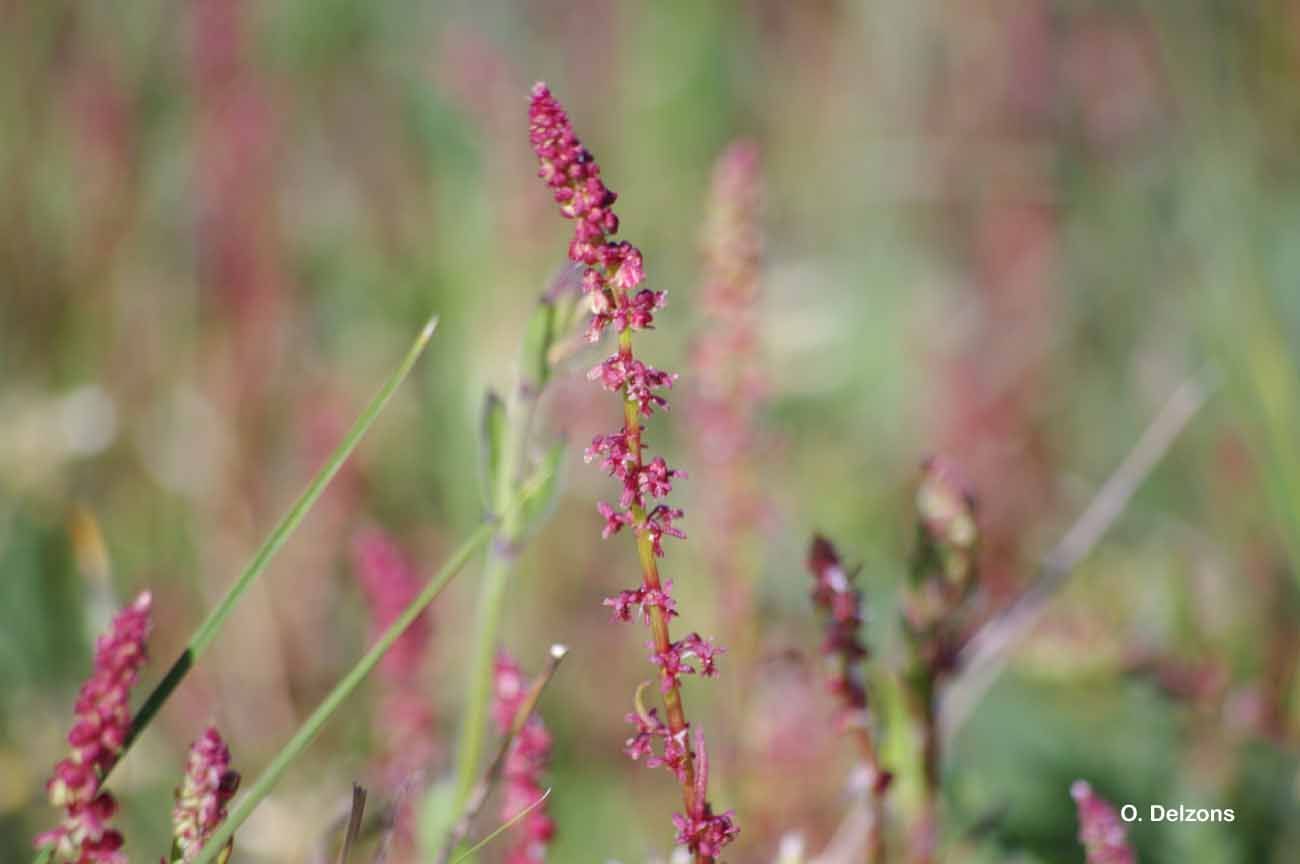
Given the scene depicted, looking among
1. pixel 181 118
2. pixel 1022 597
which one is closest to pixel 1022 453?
pixel 1022 597

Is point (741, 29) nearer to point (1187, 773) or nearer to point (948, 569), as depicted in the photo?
point (1187, 773)

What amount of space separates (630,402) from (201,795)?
0.36 m

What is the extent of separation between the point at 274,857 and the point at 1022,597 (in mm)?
921

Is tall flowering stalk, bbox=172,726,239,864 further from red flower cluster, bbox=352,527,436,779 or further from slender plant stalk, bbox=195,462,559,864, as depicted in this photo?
red flower cluster, bbox=352,527,436,779

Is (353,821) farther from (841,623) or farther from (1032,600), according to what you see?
(1032,600)

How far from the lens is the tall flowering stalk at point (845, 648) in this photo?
3.37 feet

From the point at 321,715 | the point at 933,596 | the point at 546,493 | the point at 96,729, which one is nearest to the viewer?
the point at 96,729

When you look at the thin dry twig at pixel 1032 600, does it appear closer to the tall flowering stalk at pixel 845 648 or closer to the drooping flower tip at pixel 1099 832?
the tall flowering stalk at pixel 845 648

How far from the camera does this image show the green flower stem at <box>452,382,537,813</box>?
96cm

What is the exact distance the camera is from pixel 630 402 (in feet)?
2.60

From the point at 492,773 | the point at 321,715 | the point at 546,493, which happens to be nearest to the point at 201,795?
the point at 321,715

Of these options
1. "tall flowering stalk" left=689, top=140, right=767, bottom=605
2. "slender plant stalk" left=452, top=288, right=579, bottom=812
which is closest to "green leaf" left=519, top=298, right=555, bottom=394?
"slender plant stalk" left=452, top=288, right=579, bottom=812

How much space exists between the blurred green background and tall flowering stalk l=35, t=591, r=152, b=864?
0.52 m

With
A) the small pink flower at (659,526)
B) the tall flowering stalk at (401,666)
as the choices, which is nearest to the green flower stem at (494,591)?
the small pink flower at (659,526)
